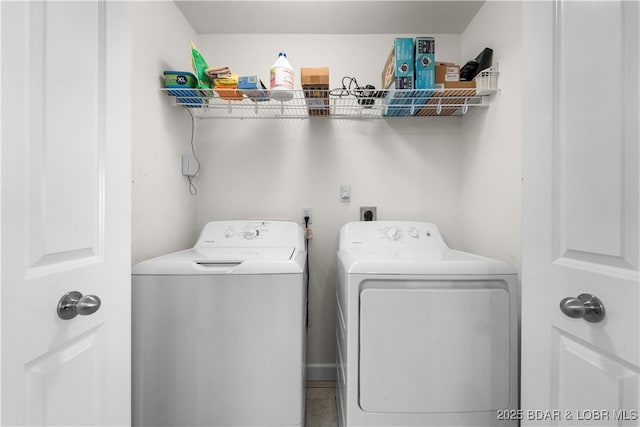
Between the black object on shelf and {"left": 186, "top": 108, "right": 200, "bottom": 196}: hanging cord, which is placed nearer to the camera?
the black object on shelf

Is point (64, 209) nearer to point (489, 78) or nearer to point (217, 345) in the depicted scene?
point (217, 345)

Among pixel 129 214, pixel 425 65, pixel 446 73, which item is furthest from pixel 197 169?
pixel 446 73

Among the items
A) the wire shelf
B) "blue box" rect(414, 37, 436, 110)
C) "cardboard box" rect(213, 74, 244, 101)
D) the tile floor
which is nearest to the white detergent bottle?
A: the wire shelf

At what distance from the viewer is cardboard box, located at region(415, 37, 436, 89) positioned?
4.74 feet

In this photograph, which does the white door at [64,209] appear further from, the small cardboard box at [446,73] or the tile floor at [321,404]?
the small cardboard box at [446,73]

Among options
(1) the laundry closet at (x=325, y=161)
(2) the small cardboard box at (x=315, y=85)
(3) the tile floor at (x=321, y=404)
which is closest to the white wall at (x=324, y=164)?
(1) the laundry closet at (x=325, y=161)

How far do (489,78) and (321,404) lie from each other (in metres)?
2.04

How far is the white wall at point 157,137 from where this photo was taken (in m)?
1.33

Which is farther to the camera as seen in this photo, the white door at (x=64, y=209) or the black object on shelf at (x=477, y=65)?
the black object on shelf at (x=477, y=65)

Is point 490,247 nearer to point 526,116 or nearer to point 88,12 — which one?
point 526,116

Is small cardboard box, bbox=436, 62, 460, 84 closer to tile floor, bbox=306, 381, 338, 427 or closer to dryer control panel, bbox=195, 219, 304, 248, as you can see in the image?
dryer control panel, bbox=195, 219, 304, 248

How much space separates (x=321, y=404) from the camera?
1653mm

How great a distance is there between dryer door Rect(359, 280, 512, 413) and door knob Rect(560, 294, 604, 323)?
492mm

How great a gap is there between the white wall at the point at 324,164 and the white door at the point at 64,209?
3.72ft
